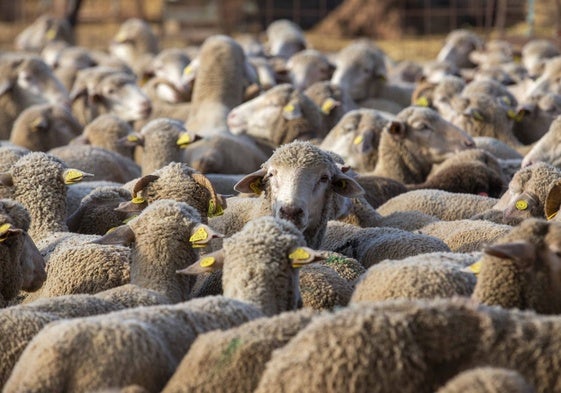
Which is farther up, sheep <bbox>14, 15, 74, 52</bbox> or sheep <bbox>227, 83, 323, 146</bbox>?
sheep <bbox>227, 83, 323, 146</bbox>

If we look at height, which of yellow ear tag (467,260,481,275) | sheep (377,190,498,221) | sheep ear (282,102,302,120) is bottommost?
sheep ear (282,102,302,120)

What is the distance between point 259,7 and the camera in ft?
78.5

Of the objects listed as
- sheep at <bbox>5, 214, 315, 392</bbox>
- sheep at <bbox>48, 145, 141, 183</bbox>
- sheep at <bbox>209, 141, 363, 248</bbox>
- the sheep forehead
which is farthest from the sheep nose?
sheep at <bbox>48, 145, 141, 183</bbox>

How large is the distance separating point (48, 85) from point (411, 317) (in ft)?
29.4

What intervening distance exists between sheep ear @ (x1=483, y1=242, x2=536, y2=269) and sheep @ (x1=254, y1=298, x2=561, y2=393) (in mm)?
462

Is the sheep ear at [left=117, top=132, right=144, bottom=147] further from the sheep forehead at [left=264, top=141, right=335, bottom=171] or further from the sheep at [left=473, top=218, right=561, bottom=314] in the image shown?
the sheep at [left=473, top=218, right=561, bottom=314]

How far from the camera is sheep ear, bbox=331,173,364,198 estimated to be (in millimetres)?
6207

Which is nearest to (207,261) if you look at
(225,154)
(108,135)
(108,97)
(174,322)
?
(174,322)

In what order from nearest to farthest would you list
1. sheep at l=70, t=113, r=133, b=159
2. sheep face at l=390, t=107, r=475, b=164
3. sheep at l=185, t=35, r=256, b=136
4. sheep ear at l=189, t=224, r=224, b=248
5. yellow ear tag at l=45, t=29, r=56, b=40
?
sheep ear at l=189, t=224, r=224, b=248
sheep face at l=390, t=107, r=475, b=164
sheep at l=70, t=113, r=133, b=159
sheep at l=185, t=35, r=256, b=136
yellow ear tag at l=45, t=29, r=56, b=40

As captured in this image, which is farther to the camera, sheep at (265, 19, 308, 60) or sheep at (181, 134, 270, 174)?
sheep at (265, 19, 308, 60)

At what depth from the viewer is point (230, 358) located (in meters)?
3.82

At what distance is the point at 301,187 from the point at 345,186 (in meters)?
0.35

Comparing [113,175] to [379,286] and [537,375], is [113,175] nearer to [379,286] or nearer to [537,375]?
[379,286]

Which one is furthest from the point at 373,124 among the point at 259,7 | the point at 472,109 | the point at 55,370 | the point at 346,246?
the point at 259,7
